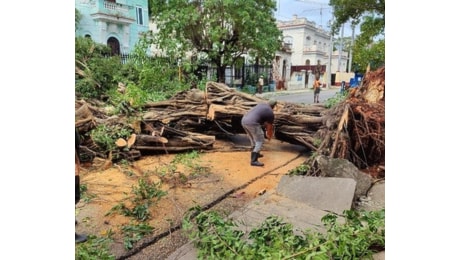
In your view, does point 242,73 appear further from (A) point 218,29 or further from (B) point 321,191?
(B) point 321,191

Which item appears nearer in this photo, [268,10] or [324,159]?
[268,10]

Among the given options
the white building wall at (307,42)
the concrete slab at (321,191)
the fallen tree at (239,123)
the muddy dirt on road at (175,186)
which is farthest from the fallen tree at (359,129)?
the white building wall at (307,42)

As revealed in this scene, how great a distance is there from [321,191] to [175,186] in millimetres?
1003

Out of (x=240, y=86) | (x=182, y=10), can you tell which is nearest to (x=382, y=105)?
(x=240, y=86)

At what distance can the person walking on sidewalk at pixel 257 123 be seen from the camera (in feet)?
6.99

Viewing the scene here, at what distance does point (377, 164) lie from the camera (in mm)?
2145

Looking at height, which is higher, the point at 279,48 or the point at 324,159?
the point at 279,48

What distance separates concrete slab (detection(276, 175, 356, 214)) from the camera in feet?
6.35

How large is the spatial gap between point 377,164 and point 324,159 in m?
0.39

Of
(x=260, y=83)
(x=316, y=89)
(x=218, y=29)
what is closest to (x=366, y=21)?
(x=316, y=89)

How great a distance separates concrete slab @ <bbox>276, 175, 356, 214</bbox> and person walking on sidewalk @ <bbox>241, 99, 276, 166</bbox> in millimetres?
261

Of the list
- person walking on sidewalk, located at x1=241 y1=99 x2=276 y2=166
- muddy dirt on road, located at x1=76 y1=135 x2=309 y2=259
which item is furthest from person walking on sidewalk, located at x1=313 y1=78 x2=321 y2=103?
muddy dirt on road, located at x1=76 y1=135 x2=309 y2=259

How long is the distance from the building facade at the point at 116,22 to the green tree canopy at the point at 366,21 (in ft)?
3.95

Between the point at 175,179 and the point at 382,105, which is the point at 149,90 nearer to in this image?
the point at 175,179
